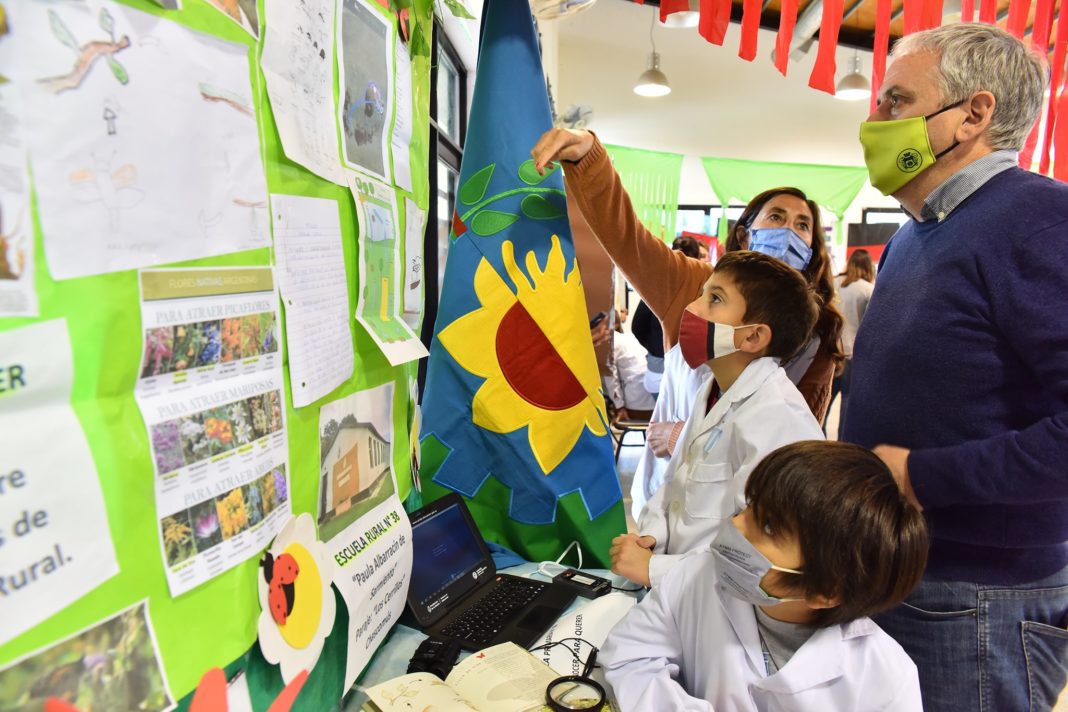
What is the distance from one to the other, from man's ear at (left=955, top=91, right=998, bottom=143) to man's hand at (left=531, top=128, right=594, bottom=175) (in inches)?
26.6

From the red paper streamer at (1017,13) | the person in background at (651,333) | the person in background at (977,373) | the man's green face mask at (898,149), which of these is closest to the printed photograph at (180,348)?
the person in background at (977,373)

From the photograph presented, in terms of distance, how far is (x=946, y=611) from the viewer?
1141mm

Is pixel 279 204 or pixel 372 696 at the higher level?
pixel 279 204

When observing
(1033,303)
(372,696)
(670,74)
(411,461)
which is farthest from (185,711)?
(670,74)

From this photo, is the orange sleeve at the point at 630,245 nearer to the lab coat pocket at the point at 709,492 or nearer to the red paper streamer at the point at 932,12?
the lab coat pocket at the point at 709,492

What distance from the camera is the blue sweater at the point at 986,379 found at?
3.29ft

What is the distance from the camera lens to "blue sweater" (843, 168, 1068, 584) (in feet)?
3.29

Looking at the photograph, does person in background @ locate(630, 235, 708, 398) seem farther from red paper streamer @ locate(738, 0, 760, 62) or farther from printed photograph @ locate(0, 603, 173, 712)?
printed photograph @ locate(0, 603, 173, 712)

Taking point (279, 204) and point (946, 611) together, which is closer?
point (279, 204)

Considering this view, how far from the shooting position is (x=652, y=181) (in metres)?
7.06

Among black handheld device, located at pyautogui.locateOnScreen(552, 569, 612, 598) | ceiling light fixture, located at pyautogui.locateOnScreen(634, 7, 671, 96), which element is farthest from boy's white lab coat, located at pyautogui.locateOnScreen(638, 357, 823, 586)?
ceiling light fixture, located at pyautogui.locateOnScreen(634, 7, 671, 96)

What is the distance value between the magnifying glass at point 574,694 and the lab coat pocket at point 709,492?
1.39 ft

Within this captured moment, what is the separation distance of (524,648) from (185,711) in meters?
0.54

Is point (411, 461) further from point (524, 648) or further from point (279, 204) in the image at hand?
point (279, 204)
